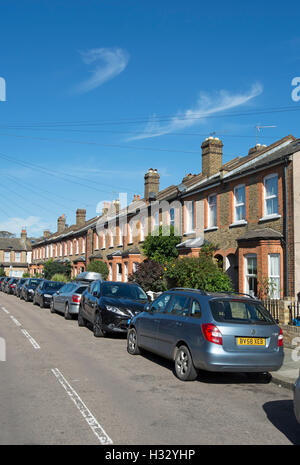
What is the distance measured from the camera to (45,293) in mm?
24031

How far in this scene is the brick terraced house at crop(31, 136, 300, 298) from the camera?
51.9 feet

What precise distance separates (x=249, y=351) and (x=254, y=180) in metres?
11.6

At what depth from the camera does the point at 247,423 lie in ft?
18.5

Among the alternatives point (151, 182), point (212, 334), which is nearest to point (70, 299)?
point (212, 334)

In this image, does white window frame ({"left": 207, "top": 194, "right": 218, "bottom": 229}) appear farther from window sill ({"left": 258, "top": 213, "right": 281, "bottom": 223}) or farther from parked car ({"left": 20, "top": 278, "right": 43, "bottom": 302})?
parked car ({"left": 20, "top": 278, "right": 43, "bottom": 302})

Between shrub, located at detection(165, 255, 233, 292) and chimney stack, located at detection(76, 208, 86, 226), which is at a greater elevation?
chimney stack, located at detection(76, 208, 86, 226)

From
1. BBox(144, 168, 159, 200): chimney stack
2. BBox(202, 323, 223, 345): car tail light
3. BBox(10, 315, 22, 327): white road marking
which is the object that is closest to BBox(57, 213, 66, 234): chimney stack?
BBox(144, 168, 159, 200): chimney stack

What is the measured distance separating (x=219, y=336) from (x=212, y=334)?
0.12 metres

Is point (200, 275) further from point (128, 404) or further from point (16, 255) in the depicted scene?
point (16, 255)

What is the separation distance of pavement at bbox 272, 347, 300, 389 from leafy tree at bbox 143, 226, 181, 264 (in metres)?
12.9

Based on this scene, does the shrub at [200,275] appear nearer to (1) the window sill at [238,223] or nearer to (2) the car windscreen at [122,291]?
(1) the window sill at [238,223]

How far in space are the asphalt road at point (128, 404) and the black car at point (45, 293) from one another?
Answer: 13.8 meters

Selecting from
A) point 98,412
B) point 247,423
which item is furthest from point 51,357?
point 247,423
